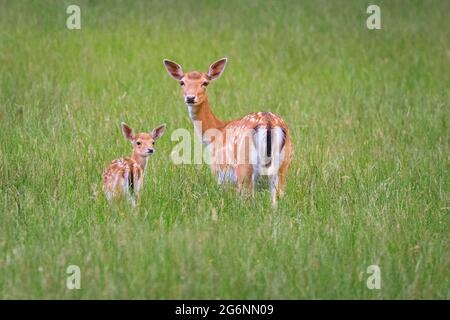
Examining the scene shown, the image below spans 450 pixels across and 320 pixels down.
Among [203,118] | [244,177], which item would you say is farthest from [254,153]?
[203,118]

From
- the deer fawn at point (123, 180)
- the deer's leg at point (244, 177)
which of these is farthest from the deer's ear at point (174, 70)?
the deer's leg at point (244, 177)

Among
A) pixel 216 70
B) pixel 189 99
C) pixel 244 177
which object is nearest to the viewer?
pixel 244 177

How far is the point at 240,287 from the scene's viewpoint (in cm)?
662

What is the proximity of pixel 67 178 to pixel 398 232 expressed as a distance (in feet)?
9.15

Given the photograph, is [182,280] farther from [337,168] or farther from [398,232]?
[337,168]

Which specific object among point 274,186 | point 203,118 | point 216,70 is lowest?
point 274,186

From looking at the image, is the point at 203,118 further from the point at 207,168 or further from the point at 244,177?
the point at 244,177

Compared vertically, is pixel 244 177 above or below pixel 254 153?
below

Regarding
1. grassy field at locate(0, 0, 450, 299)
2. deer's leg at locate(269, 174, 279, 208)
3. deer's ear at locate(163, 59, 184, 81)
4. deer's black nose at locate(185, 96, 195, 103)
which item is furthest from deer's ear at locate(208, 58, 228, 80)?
deer's leg at locate(269, 174, 279, 208)

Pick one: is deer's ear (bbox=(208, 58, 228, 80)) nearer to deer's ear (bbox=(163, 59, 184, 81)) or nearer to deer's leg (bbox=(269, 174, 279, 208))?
deer's ear (bbox=(163, 59, 184, 81))

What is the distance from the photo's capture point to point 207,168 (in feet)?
30.1

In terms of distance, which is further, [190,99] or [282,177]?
[190,99]

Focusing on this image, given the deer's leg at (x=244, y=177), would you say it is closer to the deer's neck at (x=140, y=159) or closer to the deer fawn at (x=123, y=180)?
the deer fawn at (x=123, y=180)
